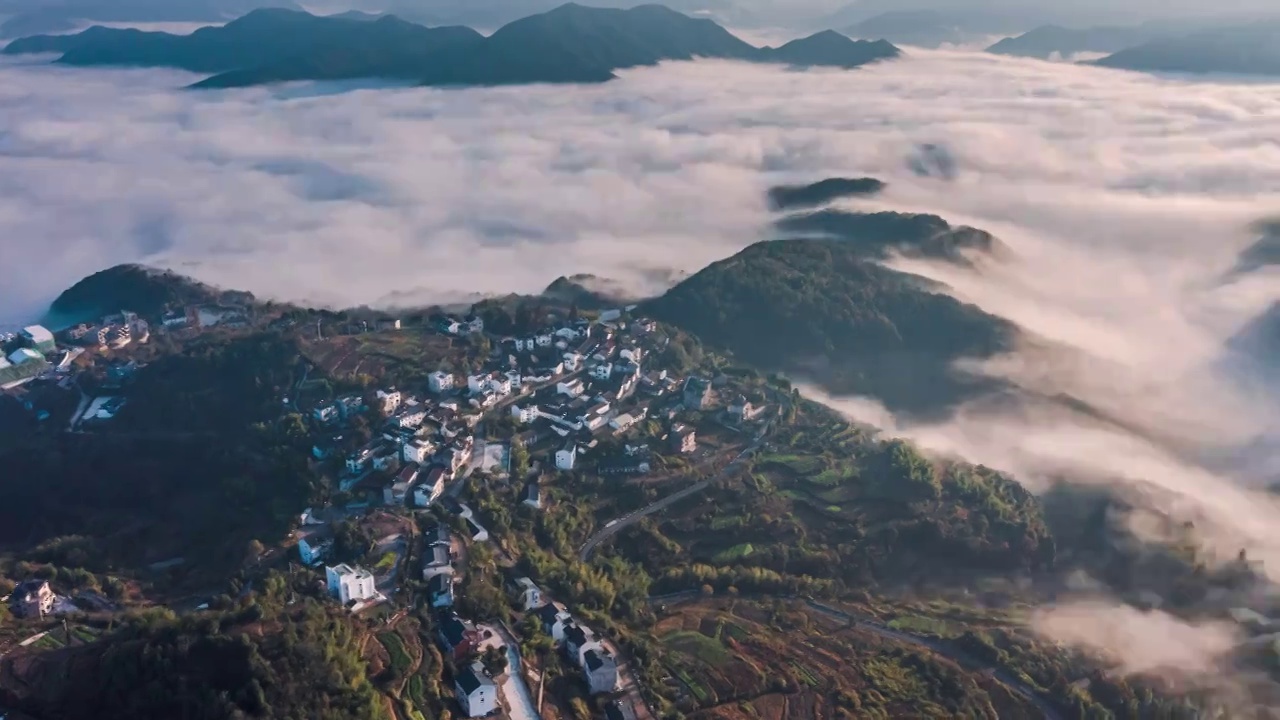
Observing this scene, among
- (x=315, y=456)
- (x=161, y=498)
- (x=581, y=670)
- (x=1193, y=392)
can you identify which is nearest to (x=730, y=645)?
(x=581, y=670)

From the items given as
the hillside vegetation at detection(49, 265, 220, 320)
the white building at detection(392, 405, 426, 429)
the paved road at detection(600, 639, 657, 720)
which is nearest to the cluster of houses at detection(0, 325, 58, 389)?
the hillside vegetation at detection(49, 265, 220, 320)

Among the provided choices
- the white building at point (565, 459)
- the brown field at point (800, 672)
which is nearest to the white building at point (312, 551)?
the white building at point (565, 459)

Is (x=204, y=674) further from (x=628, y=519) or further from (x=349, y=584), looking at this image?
(x=628, y=519)

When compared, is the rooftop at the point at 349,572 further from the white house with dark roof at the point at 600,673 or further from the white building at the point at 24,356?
the white building at the point at 24,356

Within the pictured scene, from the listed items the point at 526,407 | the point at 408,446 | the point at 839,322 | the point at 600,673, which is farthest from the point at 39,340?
the point at 839,322

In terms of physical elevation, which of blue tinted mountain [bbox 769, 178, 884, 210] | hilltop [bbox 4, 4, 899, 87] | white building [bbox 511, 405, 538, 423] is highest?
hilltop [bbox 4, 4, 899, 87]

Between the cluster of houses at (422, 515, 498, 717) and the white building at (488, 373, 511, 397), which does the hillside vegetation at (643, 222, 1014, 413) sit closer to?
the white building at (488, 373, 511, 397)
